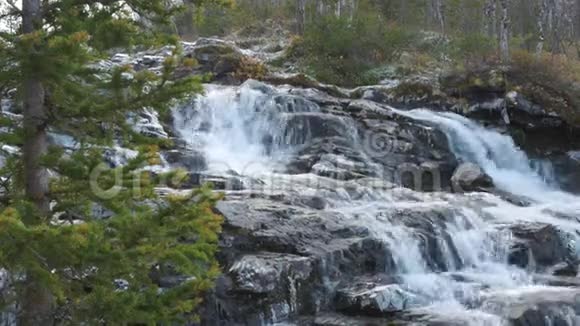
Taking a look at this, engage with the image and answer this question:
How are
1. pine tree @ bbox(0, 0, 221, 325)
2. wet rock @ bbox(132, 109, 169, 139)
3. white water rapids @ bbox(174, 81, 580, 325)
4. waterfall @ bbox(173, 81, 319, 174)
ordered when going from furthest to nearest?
waterfall @ bbox(173, 81, 319, 174), wet rock @ bbox(132, 109, 169, 139), white water rapids @ bbox(174, 81, 580, 325), pine tree @ bbox(0, 0, 221, 325)

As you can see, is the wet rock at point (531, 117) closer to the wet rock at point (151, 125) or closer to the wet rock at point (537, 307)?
the wet rock at point (151, 125)

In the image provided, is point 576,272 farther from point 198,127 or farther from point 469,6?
point 469,6

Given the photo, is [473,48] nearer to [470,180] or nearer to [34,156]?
[470,180]

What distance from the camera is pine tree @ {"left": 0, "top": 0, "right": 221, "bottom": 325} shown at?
459 centimetres

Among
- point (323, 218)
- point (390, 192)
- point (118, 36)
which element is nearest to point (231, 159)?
point (390, 192)

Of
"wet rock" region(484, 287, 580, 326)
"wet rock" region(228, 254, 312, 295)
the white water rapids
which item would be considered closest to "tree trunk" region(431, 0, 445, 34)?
the white water rapids

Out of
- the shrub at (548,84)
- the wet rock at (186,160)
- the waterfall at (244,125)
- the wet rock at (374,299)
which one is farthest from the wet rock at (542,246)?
the shrub at (548,84)

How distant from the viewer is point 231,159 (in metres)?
15.4

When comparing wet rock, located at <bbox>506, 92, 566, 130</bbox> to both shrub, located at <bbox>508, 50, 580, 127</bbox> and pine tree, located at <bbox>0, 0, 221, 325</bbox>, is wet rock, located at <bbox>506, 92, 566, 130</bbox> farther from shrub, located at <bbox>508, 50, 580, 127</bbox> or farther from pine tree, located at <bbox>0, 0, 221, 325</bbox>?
pine tree, located at <bbox>0, 0, 221, 325</bbox>

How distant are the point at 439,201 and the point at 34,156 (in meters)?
9.47

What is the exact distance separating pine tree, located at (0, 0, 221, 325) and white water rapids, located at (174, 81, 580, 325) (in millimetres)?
5116

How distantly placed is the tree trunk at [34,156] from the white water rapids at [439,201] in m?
5.44

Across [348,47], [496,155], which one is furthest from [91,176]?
[348,47]

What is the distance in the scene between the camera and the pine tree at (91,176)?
15.1 ft
